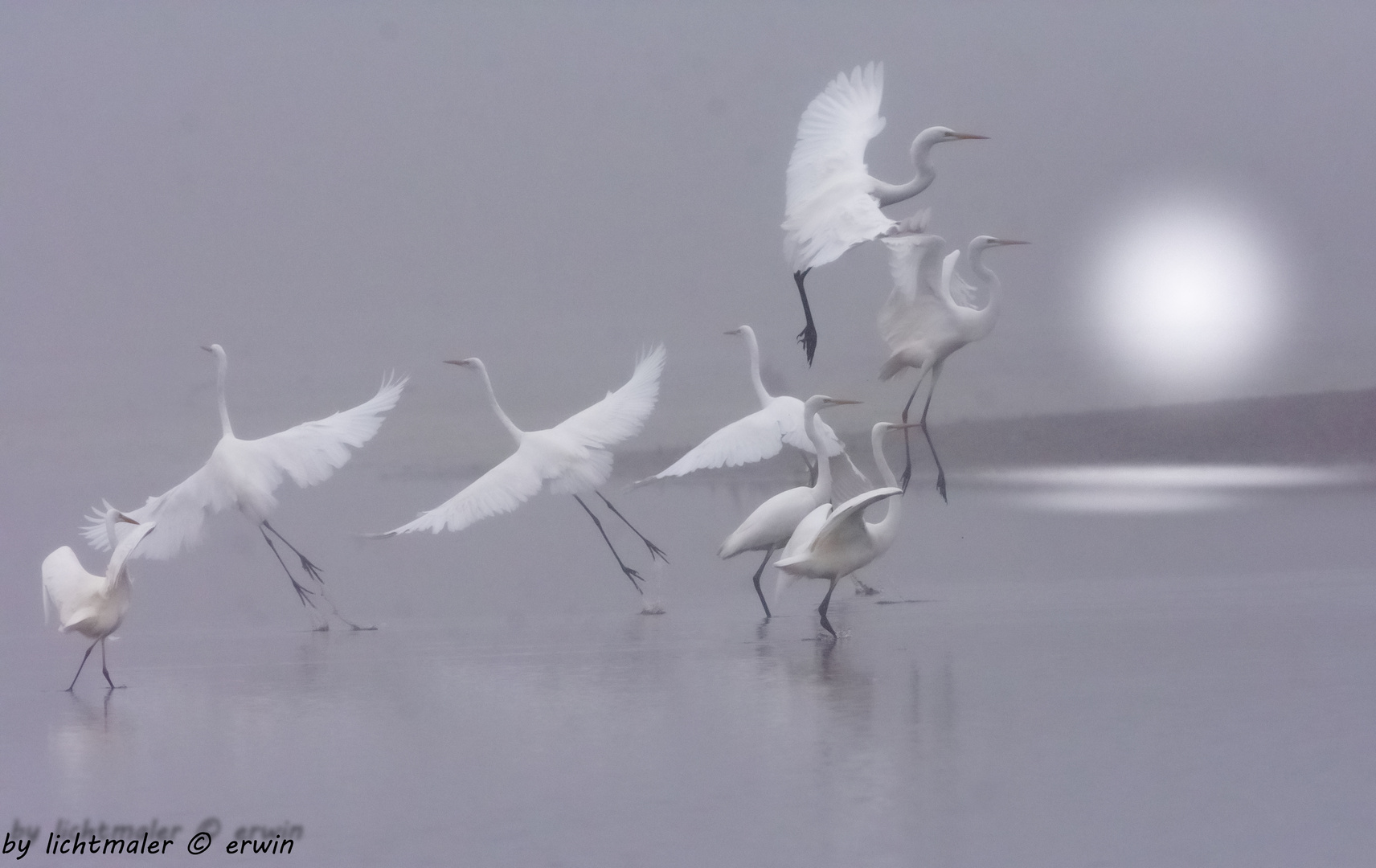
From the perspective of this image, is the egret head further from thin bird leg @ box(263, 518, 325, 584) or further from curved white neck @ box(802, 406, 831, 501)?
thin bird leg @ box(263, 518, 325, 584)

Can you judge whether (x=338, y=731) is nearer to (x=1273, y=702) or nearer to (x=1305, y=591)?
(x=1273, y=702)

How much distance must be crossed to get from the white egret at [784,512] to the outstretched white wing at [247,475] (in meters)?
3.77

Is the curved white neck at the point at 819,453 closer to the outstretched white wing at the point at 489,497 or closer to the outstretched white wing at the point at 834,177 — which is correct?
the outstretched white wing at the point at 834,177

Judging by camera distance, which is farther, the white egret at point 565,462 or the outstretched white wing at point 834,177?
the white egret at point 565,462

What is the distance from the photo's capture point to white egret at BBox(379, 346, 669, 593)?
13906 millimetres

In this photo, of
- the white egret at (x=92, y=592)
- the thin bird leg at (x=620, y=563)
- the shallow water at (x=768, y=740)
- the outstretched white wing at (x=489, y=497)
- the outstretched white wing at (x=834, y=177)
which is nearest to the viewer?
the shallow water at (x=768, y=740)

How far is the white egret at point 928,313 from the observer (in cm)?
1369

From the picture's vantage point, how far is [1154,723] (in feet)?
22.9

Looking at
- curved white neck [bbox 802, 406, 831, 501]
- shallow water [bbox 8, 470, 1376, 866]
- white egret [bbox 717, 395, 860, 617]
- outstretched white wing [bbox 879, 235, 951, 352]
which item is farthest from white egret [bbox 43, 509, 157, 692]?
outstretched white wing [bbox 879, 235, 951, 352]

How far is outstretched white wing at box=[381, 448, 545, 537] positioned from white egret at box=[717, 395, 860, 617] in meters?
2.03

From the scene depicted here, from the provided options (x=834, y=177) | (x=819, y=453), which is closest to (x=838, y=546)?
(x=819, y=453)

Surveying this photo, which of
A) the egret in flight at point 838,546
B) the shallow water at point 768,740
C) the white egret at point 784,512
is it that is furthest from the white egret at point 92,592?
the white egret at point 784,512

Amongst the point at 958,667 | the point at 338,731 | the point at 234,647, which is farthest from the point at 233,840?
the point at 234,647

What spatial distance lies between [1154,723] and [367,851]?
338 cm
